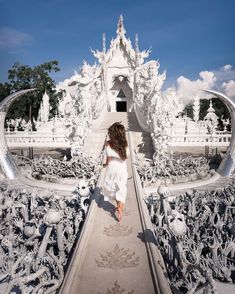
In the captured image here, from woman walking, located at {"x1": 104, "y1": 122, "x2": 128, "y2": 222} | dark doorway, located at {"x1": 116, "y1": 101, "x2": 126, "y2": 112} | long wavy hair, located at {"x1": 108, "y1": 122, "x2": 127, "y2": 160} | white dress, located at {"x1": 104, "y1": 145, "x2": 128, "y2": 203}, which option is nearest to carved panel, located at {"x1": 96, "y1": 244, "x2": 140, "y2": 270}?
woman walking, located at {"x1": 104, "y1": 122, "x2": 128, "y2": 222}

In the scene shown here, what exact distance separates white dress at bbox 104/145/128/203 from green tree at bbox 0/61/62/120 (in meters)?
30.2

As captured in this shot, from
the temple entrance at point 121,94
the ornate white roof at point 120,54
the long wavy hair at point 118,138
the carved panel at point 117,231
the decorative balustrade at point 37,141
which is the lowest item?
the carved panel at point 117,231

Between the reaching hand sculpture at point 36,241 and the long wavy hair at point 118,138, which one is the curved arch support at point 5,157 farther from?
the long wavy hair at point 118,138

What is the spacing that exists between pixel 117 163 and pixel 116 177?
22 cm

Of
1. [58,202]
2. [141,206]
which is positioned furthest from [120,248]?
[58,202]

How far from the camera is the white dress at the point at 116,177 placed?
481 centimetres

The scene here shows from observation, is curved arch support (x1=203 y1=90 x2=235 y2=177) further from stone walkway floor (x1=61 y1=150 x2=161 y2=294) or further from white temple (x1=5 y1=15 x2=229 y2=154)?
stone walkway floor (x1=61 y1=150 x2=161 y2=294)

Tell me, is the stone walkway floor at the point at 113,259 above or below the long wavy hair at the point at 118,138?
below

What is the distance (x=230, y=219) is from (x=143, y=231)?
6.50 feet

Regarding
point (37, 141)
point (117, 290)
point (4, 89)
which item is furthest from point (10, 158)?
point (4, 89)

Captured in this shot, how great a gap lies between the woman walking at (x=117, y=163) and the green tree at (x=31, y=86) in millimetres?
30214

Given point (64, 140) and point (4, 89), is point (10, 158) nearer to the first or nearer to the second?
point (64, 140)

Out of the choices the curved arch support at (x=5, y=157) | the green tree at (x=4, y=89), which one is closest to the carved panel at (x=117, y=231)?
the curved arch support at (x=5, y=157)

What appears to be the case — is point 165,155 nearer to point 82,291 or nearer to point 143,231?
point 143,231
